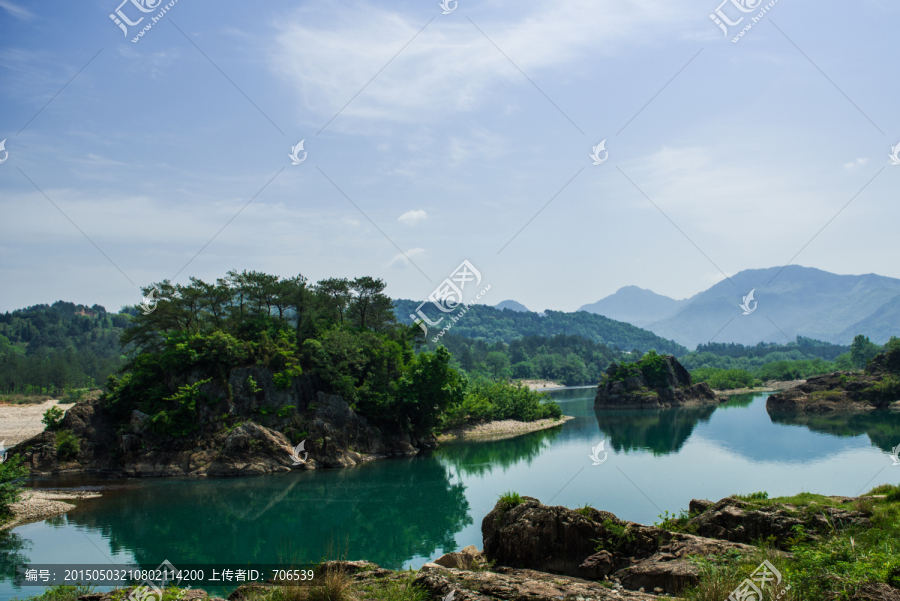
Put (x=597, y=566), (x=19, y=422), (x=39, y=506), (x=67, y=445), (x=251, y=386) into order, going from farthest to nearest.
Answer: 1. (x=19, y=422)
2. (x=251, y=386)
3. (x=67, y=445)
4. (x=39, y=506)
5. (x=597, y=566)

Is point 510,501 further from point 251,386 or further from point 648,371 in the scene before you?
point 648,371

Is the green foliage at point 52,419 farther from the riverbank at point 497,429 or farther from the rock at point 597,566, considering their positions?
the rock at point 597,566

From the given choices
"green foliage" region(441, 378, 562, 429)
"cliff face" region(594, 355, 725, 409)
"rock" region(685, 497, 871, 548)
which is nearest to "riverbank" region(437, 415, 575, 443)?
"green foliage" region(441, 378, 562, 429)

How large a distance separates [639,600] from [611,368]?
74.3m

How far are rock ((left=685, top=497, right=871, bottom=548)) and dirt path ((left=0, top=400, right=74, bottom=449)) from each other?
156 feet

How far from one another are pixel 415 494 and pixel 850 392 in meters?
55.1

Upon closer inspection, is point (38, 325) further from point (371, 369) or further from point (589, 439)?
point (589, 439)

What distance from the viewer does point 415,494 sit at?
28406mm

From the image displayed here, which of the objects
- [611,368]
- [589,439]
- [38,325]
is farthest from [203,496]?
[38,325]

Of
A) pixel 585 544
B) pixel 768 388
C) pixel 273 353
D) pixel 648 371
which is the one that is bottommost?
pixel 768 388

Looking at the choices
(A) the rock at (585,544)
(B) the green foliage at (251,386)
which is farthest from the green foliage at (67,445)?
(A) the rock at (585,544)

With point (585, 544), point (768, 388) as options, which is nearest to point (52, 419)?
point (585, 544)

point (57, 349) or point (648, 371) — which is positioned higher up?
point (57, 349)

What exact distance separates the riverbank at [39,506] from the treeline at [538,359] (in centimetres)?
8081
